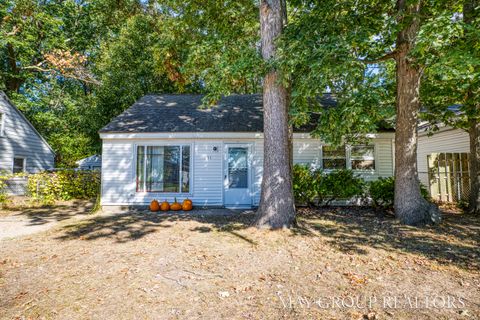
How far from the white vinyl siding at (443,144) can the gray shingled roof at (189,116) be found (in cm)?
476

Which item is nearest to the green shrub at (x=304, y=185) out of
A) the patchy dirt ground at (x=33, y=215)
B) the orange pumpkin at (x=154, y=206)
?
the orange pumpkin at (x=154, y=206)

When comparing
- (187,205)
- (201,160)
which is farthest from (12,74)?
(187,205)

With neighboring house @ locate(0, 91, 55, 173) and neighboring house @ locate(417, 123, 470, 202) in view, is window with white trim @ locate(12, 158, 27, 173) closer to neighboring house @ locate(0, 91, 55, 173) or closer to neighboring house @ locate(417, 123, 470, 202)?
neighboring house @ locate(0, 91, 55, 173)

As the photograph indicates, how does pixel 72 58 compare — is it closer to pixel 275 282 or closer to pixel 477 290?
pixel 275 282

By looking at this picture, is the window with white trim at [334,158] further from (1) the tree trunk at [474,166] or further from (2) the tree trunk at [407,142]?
(1) the tree trunk at [474,166]

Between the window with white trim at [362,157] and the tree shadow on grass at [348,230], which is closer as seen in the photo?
the tree shadow on grass at [348,230]

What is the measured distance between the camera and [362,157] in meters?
9.96

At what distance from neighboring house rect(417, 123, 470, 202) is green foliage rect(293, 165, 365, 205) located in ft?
11.0

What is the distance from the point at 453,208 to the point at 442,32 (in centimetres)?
654

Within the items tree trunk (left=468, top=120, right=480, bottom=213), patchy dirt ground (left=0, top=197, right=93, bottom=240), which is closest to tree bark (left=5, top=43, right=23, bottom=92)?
patchy dirt ground (left=0, top=197, right=93, bottom=240)

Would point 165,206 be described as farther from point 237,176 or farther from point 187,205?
point 237,176

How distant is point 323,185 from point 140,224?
5884mm

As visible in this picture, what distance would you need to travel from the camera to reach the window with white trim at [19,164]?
14.8m

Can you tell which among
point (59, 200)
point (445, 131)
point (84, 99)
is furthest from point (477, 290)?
point (84, 99)
